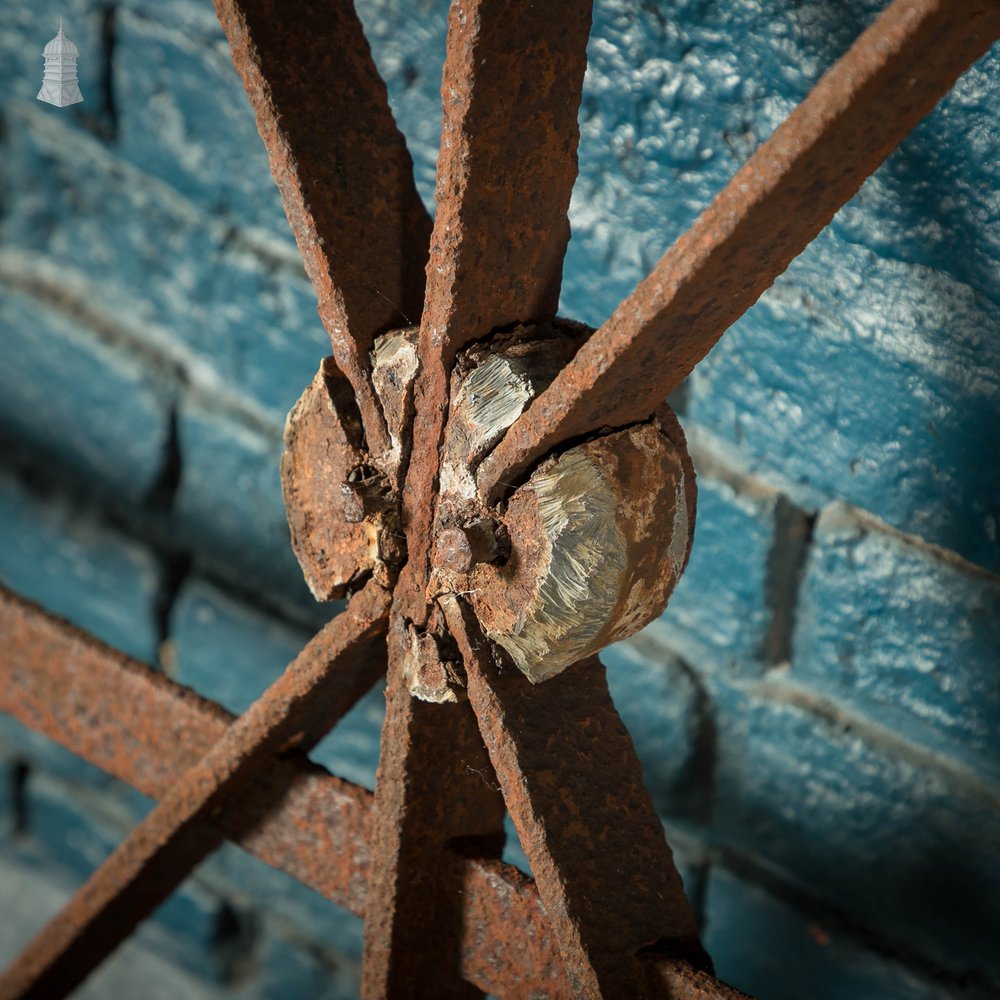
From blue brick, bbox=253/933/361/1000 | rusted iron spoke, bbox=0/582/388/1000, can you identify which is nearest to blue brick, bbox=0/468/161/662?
blue brick, bbox=253/933/361/1000

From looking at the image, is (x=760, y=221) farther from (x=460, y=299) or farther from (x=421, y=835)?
(x=421, y=835)

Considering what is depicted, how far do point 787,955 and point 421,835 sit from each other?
16.9 inches

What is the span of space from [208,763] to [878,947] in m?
0.55

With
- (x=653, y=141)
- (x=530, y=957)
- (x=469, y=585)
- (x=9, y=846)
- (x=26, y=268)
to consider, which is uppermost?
(x=26, y=268)

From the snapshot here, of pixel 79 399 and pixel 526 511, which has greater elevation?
pixel 79 399

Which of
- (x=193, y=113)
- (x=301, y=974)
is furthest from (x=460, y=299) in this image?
(x=301, y=974)

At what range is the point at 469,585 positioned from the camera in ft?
2.46

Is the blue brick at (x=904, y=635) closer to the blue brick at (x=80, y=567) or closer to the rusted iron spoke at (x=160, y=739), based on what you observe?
the rusted iron spoke at (x=160, y=739)

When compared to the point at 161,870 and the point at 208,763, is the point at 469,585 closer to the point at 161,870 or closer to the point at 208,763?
the point at 208,763

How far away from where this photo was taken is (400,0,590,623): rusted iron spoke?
2.21 ft

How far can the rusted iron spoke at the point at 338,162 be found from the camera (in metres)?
0.75

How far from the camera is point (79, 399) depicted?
152 centimetres

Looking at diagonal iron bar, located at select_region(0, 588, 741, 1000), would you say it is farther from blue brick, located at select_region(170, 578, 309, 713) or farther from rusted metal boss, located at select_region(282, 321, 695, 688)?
blue brick, located at select_region(170, 578, 309, 713)

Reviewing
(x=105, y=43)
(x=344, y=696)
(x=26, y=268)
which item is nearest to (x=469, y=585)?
(x=344, y=696)
